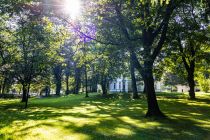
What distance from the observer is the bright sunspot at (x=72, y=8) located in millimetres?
16766

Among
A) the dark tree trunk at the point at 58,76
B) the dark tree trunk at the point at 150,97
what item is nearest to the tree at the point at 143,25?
the dark tree trunk at the point at 150,97

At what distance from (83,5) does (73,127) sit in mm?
8432

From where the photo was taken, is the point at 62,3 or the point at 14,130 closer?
the point at 14,130

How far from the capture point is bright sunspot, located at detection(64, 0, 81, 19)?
55.0 feet

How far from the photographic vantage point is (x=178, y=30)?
1758 cm

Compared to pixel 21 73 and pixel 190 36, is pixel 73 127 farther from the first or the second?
pixel 21 73

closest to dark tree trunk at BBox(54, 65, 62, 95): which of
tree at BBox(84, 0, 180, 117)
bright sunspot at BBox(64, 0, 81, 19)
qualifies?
tree at BBox(84, 0, 180, 117)

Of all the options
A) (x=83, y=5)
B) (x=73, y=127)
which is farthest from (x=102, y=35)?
(x=73, y=127)

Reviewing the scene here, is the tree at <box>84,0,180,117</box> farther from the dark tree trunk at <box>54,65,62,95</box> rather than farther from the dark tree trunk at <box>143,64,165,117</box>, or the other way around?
the dark tree trunk at <box>54,65,62,95</box>

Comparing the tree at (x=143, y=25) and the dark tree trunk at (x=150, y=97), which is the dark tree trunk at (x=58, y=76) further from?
the dark tree trunk at (x=150, y=97)

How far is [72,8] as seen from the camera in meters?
17.6

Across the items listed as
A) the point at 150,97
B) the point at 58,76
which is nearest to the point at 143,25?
the point at 150,97

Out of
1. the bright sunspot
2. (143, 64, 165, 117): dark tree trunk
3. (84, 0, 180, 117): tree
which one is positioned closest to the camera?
(84, 0, 180, 117): tree

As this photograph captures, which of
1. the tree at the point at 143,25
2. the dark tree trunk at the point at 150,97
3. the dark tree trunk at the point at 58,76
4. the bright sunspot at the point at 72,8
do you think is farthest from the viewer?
the dark tree trunk at the point at 58,76
